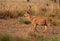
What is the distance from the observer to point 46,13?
925 inches

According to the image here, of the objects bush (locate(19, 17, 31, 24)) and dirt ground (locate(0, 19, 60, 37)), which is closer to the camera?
dirt ground (locate(0, 19, 60, 37))

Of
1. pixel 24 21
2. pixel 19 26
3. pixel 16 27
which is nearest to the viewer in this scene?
pixel 16 27

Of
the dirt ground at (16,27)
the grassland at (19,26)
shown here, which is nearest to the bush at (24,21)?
the grassland at (19,26)

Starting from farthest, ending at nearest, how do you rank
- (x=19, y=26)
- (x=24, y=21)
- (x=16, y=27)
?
(x=24, y=21) < (x=19, y=26) < (x=16, y=27)

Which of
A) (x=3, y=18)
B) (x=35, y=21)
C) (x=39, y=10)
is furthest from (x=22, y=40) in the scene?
(x=39, y=10)

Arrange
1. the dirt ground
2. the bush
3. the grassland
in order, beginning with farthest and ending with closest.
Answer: the bush → the dirt ground → the grassland

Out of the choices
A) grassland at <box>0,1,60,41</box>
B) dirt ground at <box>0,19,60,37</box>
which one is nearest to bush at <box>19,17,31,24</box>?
grassland at <box>0,1,60,41</box>

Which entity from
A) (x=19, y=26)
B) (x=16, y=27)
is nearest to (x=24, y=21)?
(x=19, y=26)

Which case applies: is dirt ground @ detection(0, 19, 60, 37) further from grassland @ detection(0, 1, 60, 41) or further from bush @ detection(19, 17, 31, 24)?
bush @ detection(19, 17, 31, 24)

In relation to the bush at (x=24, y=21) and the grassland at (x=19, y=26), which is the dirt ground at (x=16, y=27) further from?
the bush at (x=24, y=21)

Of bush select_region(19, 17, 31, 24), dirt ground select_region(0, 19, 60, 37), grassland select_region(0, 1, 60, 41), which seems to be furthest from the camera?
bush select_region(19, 17, 31, 24)

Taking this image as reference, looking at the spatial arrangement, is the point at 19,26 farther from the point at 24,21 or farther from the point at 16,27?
the point at 24,21

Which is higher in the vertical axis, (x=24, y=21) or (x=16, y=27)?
(x=16, y=27)

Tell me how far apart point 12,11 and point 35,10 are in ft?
6.70
